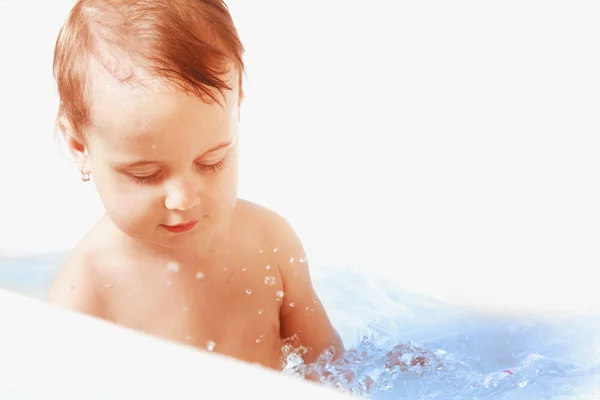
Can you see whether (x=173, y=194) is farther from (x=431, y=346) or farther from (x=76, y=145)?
(x=431, y=346)

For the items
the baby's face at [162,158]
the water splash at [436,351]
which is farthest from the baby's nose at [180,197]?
the water splash at [436,351]

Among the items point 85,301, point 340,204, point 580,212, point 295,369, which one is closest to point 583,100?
point 580,212

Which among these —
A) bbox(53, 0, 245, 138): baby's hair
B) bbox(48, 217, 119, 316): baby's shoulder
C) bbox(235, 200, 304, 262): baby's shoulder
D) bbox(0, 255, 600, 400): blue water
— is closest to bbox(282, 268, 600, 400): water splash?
bbox(0, 255, 600, 400): blue water

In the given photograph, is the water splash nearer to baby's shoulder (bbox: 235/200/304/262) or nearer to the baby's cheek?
baby's shoulder (bbox: 235/200/304/262)

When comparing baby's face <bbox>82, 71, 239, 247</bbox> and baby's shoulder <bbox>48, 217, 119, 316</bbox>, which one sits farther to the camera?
baby's shoulder <bbox>48, 217, 119, 316</bbox>

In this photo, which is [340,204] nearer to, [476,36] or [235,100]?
[476,36]

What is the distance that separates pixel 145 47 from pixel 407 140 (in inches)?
28.6

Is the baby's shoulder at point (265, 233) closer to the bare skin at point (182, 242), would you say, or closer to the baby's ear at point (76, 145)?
the bare skin at point (182, 242)

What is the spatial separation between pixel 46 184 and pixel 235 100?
64 centimetres

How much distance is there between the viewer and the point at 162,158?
0.88m

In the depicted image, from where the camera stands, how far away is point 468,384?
1096 millimetres

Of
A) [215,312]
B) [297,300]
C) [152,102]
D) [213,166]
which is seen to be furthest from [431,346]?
[152,102]

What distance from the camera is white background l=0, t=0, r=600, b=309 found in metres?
1.40

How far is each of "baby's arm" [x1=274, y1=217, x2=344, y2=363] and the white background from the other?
1.09 feet
